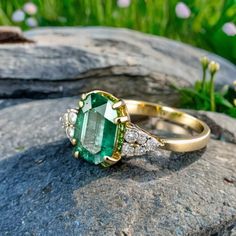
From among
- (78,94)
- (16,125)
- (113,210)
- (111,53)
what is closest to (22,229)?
(113,210)

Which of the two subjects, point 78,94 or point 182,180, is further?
point 78,94

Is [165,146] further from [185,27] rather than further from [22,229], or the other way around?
[185,27]

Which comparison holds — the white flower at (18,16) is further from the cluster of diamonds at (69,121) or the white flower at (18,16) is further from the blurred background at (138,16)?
the cluster of diamonds at (69,121)

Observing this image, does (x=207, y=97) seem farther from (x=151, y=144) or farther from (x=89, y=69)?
(x=151, y=144)

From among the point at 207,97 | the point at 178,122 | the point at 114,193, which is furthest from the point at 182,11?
the point at 114,193

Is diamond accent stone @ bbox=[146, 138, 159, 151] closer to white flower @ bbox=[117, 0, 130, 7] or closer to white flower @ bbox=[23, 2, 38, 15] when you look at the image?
white flower @ bbox=[117, 0, 130, 7]

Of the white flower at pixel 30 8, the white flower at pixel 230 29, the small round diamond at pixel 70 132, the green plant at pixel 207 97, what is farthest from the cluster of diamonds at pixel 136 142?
the white flower at pixel 30 8
